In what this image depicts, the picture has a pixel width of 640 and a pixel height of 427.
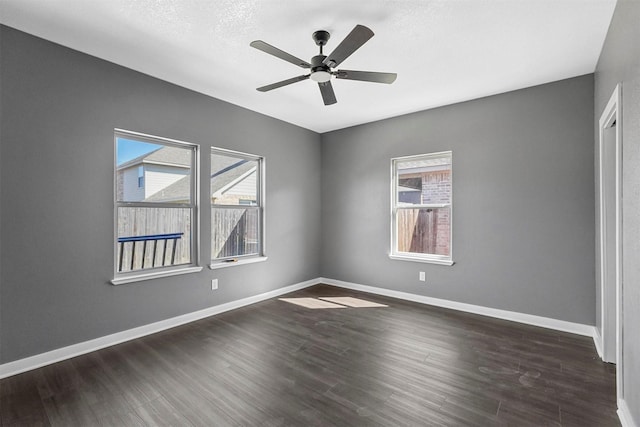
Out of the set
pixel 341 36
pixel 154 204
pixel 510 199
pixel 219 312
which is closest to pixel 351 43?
pixel 341 36

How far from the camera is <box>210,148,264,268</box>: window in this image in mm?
3918

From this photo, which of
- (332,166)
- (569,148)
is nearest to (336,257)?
(332,166)

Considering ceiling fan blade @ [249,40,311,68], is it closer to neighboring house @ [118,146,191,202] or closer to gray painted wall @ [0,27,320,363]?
gray painted wall @ [0,27,320,363]

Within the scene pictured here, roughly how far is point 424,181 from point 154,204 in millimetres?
3557

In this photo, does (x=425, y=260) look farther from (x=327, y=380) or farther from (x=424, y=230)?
(x=327, y=380)

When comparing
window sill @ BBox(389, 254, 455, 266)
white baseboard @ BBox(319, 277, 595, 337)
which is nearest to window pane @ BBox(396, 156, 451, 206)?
window sill @ BBox(389, 254, 455, 266)

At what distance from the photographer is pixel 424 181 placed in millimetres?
4359

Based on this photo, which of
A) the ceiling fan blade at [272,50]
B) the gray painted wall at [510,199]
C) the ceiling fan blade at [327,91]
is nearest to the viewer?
the ceiling fan blade at [272,50]

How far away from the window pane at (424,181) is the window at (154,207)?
9.75 ft

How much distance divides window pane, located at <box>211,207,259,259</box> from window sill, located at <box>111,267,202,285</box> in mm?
→ 393

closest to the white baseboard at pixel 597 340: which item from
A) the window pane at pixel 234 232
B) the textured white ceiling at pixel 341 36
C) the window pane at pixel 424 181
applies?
the window pane at pixel 424 181

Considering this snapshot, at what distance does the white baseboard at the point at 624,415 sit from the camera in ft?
5.50

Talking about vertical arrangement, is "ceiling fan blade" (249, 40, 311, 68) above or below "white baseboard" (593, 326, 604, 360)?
above

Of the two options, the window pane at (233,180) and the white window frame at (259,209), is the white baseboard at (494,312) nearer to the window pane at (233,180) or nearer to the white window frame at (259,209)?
the white window frame at (259,209)
